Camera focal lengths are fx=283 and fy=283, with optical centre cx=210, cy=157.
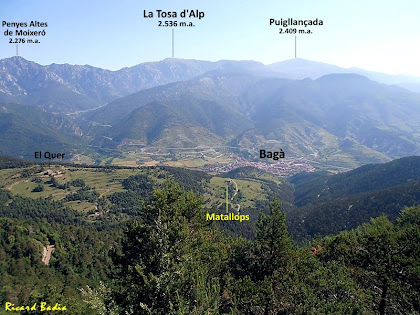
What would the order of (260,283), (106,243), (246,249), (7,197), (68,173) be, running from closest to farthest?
(260,283) < (246,249) < (106,243) < (7,197) < (68,173)

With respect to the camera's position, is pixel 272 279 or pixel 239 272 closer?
pixel 272 279

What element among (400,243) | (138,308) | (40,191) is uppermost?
(400,243)

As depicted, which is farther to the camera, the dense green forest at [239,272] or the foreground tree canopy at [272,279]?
the dense green forest at [239,272]

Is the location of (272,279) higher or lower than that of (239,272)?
higher

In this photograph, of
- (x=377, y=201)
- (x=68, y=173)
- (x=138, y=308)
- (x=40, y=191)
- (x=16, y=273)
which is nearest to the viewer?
(x=138, y=308)

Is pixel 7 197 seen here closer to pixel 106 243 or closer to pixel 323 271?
pixel 106 243

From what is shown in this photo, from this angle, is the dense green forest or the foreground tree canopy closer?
the foreground tree canopy

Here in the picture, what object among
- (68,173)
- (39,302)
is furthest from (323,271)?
(68,173)

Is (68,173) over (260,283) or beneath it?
beneath

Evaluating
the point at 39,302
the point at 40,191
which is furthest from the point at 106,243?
the point at 40,191

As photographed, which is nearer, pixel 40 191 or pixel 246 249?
pixel 246 249
